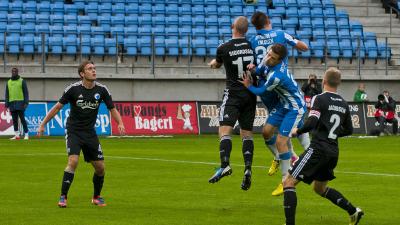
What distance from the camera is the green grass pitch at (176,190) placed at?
1273 centimetres

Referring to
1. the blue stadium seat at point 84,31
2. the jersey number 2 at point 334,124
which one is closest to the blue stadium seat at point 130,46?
the blue stadium seat at point 84,31

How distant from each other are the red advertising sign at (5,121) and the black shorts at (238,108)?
1988 cm

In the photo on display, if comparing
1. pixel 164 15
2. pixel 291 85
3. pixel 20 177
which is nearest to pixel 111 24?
pixel 164 15

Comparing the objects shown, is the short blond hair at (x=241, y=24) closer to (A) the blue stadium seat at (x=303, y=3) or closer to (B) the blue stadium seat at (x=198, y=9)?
(B) the blue stadium seat at (x=198, y=9)

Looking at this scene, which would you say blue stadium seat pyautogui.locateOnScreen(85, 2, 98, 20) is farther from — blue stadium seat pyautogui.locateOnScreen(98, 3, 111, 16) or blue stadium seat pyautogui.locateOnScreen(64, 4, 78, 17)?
blue stadium seat pyautogui.locateOnScreen(64, 4, 78, 17)

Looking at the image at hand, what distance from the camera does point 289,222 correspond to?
10.9 m

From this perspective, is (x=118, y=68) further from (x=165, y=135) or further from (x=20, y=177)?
(x=20, y=177)

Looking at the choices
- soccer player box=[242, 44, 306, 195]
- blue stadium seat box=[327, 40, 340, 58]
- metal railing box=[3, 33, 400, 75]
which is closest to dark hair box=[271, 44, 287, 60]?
soccer player box=[242, 44, 306, 195]

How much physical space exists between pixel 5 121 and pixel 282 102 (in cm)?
2027

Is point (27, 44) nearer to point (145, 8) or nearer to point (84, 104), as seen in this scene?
point (145, 8)

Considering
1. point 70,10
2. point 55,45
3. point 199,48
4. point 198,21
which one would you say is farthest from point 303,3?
point 55,45

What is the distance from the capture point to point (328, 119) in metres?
11.0

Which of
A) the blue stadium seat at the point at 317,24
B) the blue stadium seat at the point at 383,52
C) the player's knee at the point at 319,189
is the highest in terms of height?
the blue stadium seat at the point at 317,24

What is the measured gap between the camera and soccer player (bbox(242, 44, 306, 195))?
14445mm
